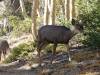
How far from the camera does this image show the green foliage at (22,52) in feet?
62.1

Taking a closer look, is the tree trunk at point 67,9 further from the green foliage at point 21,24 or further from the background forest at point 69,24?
the green foliage at point 21,24

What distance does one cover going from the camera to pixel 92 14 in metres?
17.5

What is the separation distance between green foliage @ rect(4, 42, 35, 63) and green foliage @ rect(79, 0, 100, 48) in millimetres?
3080

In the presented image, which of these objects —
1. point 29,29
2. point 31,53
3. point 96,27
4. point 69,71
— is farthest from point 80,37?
point 29,29

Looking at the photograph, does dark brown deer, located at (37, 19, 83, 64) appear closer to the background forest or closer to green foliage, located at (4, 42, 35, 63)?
the background forest

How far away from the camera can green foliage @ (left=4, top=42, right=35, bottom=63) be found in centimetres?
1893

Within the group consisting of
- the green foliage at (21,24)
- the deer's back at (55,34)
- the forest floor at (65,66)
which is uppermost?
the deer's back at (55,34)

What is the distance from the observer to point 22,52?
19500mm

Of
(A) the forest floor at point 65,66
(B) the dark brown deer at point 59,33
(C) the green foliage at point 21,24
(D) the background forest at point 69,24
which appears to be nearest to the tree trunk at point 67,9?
(D) the background forest at point 69,24

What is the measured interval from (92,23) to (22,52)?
4057mm

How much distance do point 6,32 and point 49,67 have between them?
1674cm

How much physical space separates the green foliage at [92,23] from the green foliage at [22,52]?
10.1ft

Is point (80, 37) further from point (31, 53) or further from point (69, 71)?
point (69, 71)

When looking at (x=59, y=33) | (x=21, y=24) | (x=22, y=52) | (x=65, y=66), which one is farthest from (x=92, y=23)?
(x=21, y=24)
